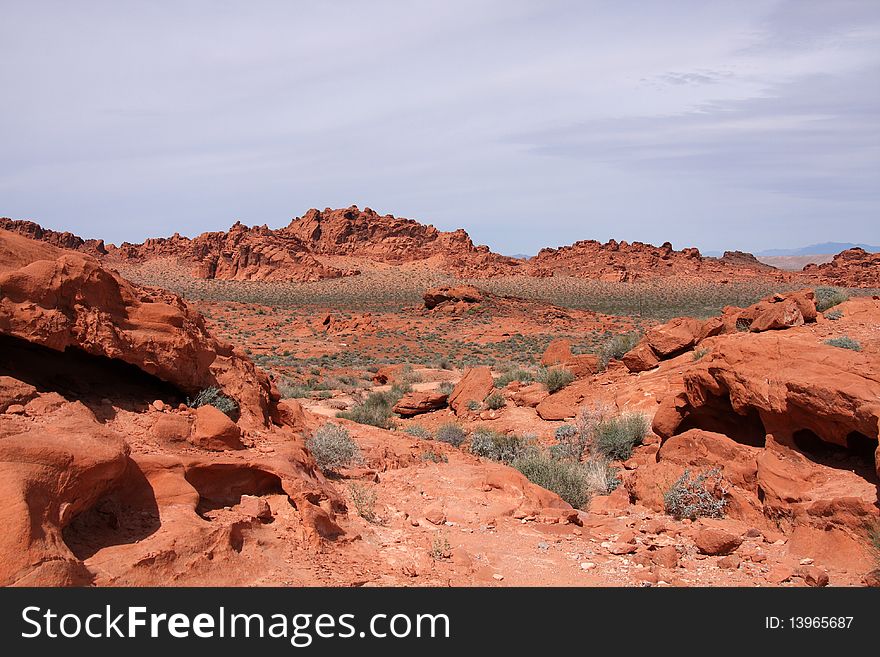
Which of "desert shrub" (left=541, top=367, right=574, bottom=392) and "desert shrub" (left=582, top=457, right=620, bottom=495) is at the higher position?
"desert shrub" (left=541, top=367, right=574, bottom=392)

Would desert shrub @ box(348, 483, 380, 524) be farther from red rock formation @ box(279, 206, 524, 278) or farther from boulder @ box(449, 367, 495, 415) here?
red rock formation @ box(279, 206, 524, 278)

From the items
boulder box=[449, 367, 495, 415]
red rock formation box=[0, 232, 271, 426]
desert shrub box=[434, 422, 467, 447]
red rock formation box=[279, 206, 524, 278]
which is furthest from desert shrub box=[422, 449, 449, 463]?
red rock formation box=[279, 206, 524, 278]

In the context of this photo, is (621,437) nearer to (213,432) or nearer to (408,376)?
(213,432)

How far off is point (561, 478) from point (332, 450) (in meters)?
3.16

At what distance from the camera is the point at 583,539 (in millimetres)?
7000

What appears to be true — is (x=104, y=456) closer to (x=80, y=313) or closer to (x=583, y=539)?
(x=80, y=313)

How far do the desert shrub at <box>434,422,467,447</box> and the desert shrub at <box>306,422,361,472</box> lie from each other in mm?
4066

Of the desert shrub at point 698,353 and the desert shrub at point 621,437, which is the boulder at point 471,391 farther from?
the desert shrub at point 698,353

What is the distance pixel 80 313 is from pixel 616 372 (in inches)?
490

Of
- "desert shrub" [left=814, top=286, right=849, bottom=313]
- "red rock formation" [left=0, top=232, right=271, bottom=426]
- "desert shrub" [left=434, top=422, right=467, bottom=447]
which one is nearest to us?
"red rock formation" [left=0, top=232, right=271, bottom=426]

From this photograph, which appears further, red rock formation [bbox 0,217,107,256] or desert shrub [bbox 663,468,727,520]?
red rock formation [bbox 0,217,107,256]

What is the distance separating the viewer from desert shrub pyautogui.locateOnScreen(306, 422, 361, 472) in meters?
8.86

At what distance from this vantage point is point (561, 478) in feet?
29.9

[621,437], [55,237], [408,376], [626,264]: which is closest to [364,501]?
[621,437]
